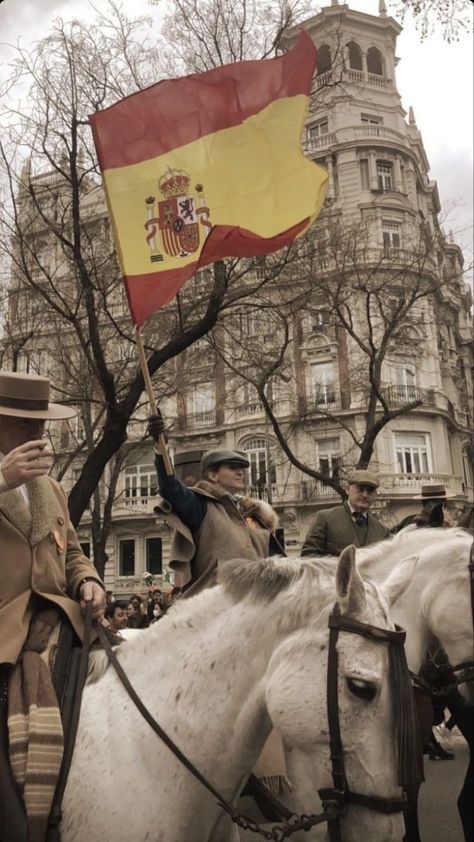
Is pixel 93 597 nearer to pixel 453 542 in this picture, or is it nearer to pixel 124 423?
pixel 453 542

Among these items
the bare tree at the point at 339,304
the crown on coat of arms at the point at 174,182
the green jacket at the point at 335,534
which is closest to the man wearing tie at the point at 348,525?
the green jacket at the point at 335,534

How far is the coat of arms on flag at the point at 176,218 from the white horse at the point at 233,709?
1.86 meters

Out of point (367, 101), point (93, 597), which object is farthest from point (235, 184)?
point (367, 101)

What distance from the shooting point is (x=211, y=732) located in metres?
2.54

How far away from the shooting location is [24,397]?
3.03 m

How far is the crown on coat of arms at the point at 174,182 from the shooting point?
12.6 feet

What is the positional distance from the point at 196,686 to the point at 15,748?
654mm

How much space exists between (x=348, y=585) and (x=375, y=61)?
50556 mm

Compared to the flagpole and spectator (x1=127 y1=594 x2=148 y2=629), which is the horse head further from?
spectator (x1=127 y1=594 x2=148 y2=629)

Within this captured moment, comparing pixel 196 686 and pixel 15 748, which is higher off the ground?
pixel 196 686

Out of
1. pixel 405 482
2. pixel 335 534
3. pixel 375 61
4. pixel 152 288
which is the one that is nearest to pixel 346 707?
pixel 152 288

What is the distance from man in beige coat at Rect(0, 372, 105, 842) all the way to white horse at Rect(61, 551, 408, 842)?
37 centimetres

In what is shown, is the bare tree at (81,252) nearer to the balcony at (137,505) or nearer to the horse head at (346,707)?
the horse head at (346,707)

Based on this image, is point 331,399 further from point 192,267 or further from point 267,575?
point 267,575
